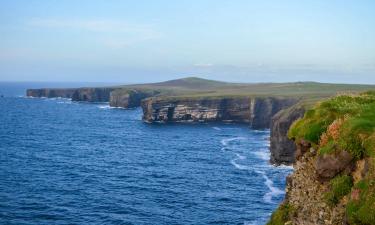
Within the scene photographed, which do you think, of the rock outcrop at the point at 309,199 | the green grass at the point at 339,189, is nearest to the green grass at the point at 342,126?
the green grass at the point at 339,189

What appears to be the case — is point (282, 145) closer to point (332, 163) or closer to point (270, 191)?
point (270, 191)

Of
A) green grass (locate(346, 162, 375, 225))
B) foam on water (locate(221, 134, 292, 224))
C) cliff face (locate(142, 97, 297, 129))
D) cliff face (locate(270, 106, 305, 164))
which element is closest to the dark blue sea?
foam on water (locate(221, 134, 292, 224))

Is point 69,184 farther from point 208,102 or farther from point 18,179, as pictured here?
point 208,102

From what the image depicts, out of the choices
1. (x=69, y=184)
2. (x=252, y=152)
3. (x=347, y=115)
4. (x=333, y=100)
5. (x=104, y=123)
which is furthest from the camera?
(x=104, y=123)

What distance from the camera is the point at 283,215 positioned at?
74.5ft

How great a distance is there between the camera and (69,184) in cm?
Result: 7338

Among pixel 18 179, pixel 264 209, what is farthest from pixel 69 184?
pixel 264 209

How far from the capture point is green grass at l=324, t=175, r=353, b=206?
18.9m

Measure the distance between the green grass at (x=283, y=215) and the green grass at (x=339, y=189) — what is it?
3.09 metres

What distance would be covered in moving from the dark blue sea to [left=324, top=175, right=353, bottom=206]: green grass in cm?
3722

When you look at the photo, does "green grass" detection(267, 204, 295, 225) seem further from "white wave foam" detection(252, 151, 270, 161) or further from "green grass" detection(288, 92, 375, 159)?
"white wave foam" detection(252, 151, 270, 161)

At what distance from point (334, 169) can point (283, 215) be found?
4204 mm

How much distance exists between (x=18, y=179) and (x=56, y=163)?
14689mm

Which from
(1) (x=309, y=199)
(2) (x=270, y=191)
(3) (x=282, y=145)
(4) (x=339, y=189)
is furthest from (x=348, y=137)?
(3) (x=282, y=145)
